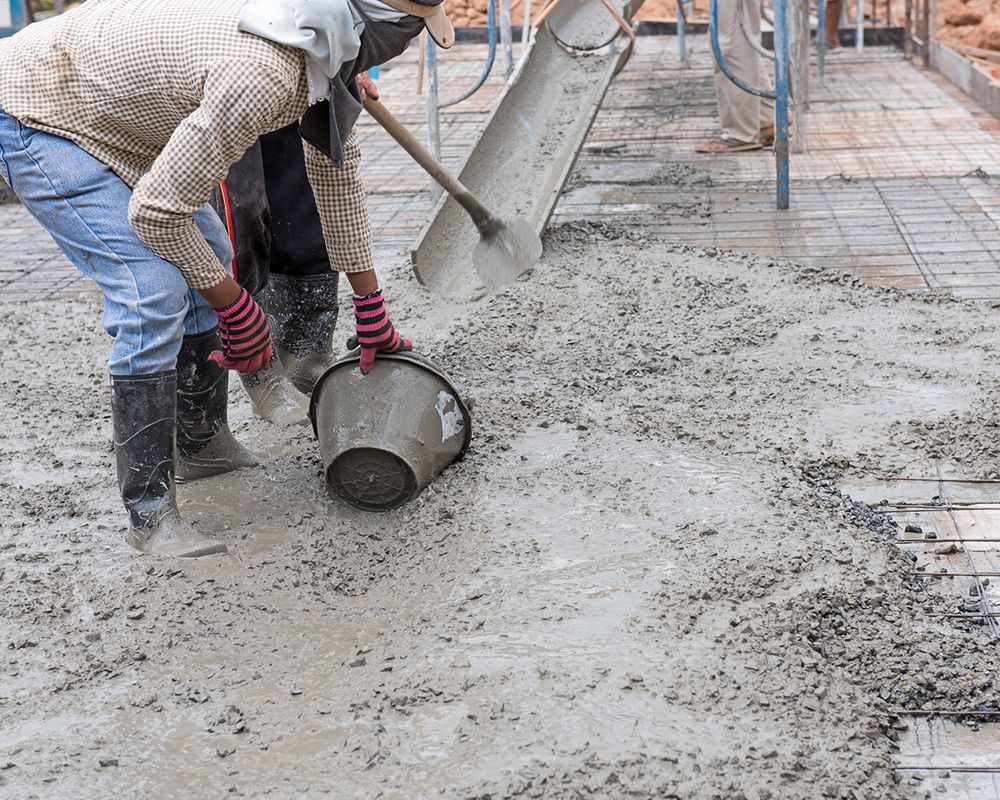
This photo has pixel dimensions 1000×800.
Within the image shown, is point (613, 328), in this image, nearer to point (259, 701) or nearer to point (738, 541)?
point (738, 541)

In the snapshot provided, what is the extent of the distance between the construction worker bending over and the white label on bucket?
21 centimetres

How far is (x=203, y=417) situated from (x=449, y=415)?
620 mm

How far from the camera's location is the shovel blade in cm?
413

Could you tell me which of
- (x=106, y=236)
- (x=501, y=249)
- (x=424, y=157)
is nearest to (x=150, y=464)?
(x=106, y=236)

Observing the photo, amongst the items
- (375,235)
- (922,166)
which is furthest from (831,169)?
(375,235)

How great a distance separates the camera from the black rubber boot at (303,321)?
11.3ft

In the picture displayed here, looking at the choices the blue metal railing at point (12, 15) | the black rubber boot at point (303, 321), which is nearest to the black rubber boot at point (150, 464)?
the black rubber boot at point (303, 321)

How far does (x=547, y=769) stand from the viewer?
1.87 m

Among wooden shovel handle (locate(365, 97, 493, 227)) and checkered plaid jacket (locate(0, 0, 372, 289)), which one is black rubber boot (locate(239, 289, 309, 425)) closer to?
wooden shovel handle (locate(365, 97, 493, 227))

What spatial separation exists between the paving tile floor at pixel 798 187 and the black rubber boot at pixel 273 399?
5.37 feet

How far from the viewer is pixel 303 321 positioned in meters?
3.50

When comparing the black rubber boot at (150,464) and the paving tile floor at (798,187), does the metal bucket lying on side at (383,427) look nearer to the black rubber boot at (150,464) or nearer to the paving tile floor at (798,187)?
the black rubber boot at (150,464)

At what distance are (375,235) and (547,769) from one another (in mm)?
3772

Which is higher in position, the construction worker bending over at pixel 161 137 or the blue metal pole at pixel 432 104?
the construction worker bending over at pixel 161 137
